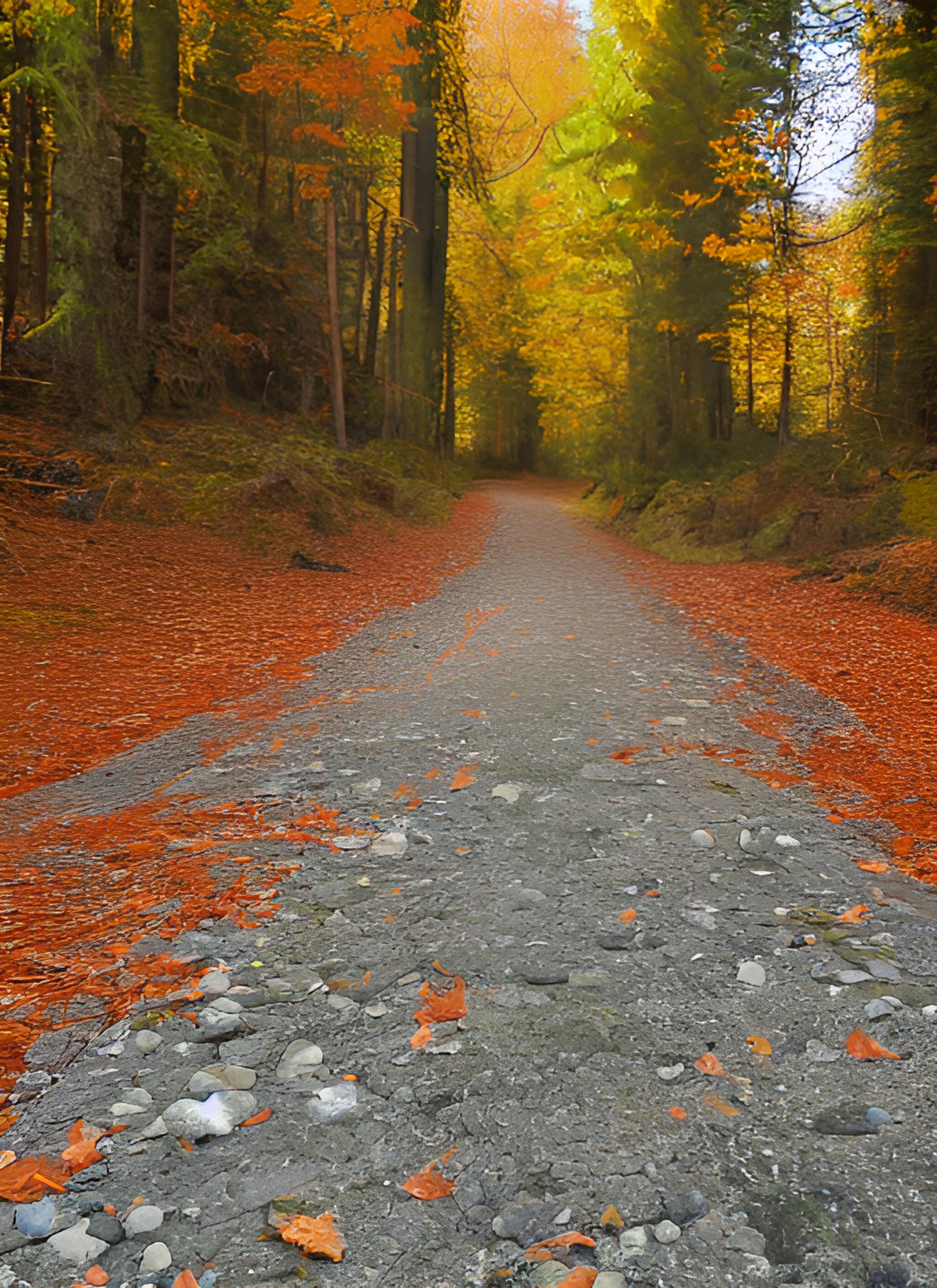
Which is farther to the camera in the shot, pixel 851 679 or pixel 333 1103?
pixel 851 679

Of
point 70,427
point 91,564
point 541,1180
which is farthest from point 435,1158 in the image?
point 70,427

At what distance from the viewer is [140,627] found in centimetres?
670

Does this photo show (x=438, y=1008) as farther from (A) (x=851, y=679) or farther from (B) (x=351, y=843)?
(A) (x=851, y=679)

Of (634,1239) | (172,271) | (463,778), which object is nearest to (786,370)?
(172,271)

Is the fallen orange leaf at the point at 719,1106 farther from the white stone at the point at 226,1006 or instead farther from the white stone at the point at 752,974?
the white stone at the point at 226,1006

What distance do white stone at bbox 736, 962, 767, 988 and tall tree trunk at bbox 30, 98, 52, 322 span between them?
36.9 ft

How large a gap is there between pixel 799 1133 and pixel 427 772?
8.41 ft

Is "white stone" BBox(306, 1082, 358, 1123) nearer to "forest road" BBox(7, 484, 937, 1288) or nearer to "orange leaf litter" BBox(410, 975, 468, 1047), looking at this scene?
"forest road" BBox(7, 484, 937, 1288)

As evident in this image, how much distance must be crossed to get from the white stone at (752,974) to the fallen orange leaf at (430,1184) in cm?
121

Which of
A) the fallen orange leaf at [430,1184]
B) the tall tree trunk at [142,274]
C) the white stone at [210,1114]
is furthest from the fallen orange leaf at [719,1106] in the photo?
the tall tree trunk at [142,274]

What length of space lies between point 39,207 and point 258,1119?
509 inches

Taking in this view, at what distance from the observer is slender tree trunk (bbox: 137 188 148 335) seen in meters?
12.0

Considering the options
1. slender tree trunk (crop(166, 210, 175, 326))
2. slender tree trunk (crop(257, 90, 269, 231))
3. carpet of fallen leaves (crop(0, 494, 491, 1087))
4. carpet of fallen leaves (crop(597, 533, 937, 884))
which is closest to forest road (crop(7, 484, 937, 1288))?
carpet of fallen leaves (crop(0, 494, 491, 1087))

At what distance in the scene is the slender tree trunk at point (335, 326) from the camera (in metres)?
13.9
